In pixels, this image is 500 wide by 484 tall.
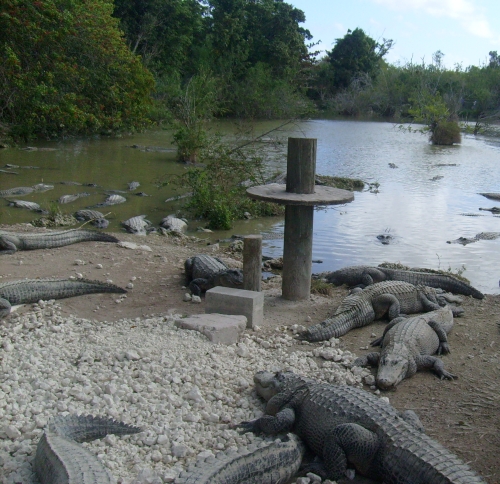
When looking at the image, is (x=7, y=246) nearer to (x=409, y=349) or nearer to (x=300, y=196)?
(x=300, y=196)

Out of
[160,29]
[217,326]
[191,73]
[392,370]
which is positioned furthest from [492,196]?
[191,73]

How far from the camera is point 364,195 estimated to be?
16.0 m

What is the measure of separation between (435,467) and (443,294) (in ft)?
14.4

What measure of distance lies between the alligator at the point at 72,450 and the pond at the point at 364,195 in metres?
5.93

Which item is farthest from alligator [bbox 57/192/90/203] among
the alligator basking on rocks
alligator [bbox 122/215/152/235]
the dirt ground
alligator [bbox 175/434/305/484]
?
alligator [bbox 175/434/305/484]

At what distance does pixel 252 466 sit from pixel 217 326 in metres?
1.97

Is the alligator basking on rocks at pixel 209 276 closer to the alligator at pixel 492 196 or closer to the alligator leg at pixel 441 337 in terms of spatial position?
the alligator leg at pixel 441 337

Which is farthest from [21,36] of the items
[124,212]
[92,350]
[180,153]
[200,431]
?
[200,431]

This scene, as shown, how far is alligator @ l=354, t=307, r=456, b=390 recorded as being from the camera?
471cm

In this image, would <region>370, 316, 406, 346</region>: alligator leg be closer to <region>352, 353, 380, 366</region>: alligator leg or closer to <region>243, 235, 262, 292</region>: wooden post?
<region>352, 353, 380, 366</region>: alligator leg

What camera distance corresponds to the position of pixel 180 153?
18.1m

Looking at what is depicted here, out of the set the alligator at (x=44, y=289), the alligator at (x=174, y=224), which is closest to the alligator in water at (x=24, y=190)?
the alligator at (x=174, y=224)

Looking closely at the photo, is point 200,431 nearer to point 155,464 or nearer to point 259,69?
point 155,464

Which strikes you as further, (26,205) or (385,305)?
(26,205)
